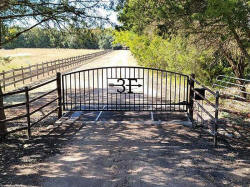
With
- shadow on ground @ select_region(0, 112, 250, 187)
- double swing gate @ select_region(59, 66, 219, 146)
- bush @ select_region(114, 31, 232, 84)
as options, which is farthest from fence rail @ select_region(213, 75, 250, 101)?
shadow on ground @ select_region(0, 112, 250, 187)

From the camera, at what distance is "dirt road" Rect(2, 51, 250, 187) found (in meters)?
4.50

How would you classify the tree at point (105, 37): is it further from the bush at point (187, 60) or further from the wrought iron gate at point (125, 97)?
the bush at point (187, 60)

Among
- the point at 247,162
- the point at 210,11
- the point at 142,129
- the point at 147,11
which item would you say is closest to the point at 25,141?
the point at 142,129

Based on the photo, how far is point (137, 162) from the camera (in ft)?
17.2

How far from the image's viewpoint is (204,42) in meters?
12.3

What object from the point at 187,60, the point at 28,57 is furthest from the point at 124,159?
the point at 28,57

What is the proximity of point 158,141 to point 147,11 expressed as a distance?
18.8 feet

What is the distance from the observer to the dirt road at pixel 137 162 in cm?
450

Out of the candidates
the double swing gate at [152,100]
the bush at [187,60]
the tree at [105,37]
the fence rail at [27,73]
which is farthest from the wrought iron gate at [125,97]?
the fence rail at [27,73]

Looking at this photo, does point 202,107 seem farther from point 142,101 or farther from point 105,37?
point 105,37

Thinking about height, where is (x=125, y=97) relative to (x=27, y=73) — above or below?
below

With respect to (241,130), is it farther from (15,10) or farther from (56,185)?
(15,10)

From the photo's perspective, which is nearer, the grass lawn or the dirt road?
the dirt road

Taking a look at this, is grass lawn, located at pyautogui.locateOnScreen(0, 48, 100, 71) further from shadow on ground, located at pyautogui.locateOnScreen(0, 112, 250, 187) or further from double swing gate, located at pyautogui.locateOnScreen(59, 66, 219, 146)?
shadow on ground, located at pyautogui.locateOnScreen(0, 112, 250, 187)
